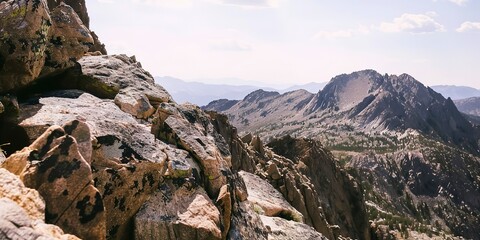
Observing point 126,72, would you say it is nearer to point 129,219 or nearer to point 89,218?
point 129,219

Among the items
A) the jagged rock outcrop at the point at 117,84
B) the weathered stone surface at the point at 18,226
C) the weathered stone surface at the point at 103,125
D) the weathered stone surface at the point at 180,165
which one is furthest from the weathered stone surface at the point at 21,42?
the weathered stone surface at the point at 18,226

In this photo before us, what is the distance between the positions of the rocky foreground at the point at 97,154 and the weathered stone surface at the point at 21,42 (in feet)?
0.16

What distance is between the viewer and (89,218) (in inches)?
480

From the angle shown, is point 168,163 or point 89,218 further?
point 168,163

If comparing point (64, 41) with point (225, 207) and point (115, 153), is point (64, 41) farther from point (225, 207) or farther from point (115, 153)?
point (225, 207)

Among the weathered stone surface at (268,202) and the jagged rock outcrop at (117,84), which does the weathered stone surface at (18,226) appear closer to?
the jagged rock outcrop at (117,84)

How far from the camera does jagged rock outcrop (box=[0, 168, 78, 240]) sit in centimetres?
845

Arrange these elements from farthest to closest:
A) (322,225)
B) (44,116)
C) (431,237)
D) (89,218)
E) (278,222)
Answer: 1. (431,237)
2. (322,225)
3. (278,222)
4. (44,116)
5. (89,218)

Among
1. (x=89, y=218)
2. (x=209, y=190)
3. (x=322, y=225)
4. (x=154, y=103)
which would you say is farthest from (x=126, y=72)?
(x=322, y=225)

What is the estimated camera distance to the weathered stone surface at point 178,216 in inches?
607

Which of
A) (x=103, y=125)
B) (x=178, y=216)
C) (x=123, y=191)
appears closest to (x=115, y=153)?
(x=123, y=191)

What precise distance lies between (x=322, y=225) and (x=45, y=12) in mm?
41533

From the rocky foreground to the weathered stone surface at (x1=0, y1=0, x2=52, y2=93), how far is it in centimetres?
5

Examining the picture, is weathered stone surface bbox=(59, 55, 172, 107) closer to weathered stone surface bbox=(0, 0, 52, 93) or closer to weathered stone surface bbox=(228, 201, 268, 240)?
weathered stone surface bbox=(0, 0, 52, 93)
